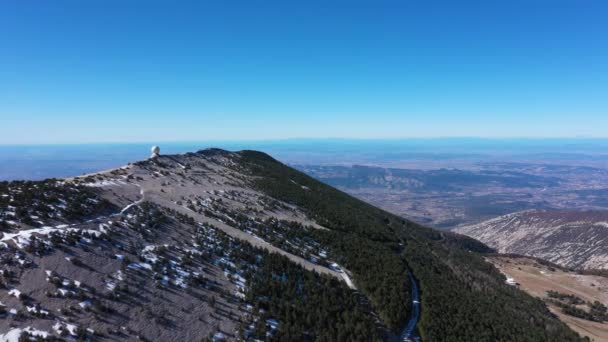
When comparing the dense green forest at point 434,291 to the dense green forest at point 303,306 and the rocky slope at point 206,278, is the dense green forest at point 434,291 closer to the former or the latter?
the rocky slope at point 206,278

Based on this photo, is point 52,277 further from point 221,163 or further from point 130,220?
point 221,163

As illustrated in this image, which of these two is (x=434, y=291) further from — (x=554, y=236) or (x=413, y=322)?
(x=554, y=236)

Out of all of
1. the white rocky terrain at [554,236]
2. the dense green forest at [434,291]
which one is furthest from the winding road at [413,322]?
the white rocky terrain at [554,236]

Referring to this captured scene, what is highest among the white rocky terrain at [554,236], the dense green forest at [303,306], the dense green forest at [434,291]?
the dense green forest at [303,306]

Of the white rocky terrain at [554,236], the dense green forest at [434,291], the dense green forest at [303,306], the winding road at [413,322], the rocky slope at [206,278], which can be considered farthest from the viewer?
the white rocky terrain at [554,236]

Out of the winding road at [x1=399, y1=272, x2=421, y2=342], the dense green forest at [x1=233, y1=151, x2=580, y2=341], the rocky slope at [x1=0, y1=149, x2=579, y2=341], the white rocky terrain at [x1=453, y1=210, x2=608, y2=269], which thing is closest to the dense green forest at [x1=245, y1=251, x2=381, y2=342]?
the rocky slope at [x1=0, y1=149, x2=579, y2=341]

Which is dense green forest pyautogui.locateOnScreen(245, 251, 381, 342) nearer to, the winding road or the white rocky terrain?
the winding road

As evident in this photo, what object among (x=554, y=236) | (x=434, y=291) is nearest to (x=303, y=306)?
(x=434, y=291)

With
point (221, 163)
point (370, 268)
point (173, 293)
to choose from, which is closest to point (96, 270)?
point (173, 293)
